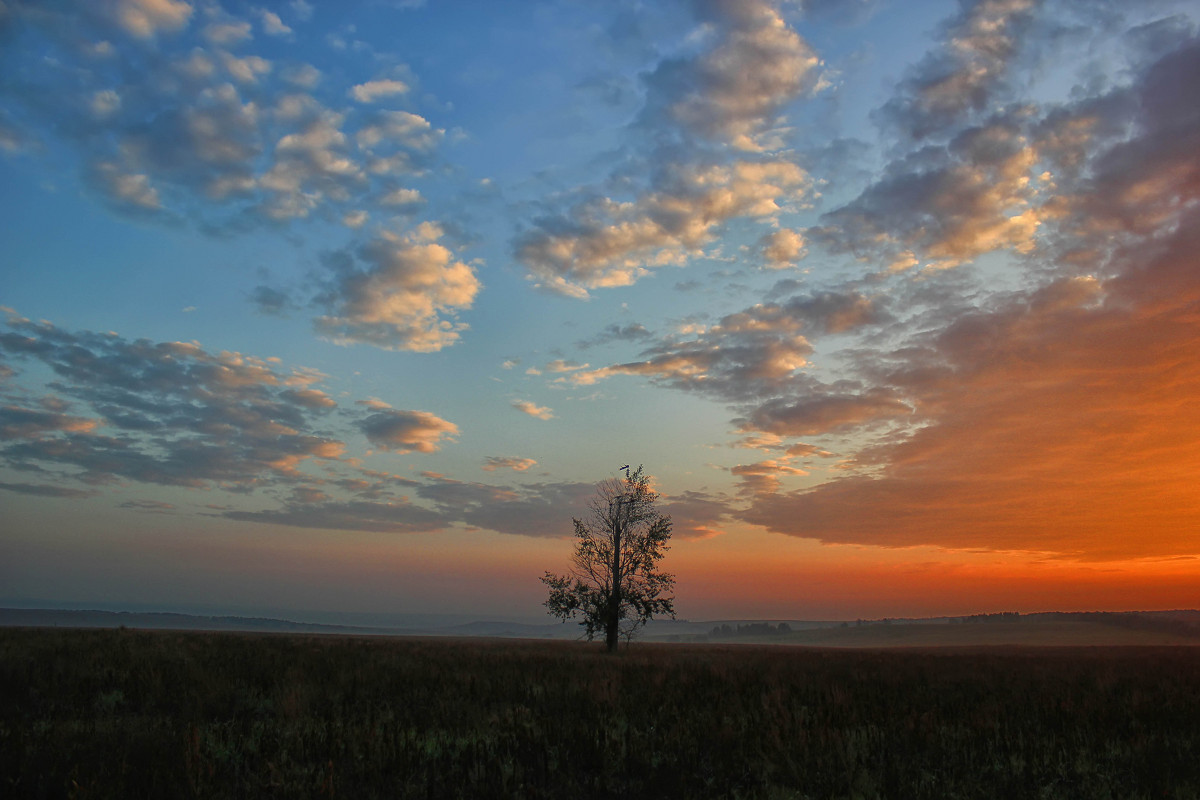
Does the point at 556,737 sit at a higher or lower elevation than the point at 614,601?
higher

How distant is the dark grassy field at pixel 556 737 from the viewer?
578 cm

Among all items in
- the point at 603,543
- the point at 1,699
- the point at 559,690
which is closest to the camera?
the point at 1,699

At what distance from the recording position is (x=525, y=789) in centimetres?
573

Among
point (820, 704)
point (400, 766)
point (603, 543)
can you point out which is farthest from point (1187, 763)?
point (603, 543)

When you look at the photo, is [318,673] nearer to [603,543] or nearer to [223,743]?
[223,743]

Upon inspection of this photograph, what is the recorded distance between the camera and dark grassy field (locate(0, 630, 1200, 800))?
5.78m

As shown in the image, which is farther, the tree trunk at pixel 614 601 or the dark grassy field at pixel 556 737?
the tree trunk at pixel 614 601

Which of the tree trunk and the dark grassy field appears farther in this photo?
the tree trunk

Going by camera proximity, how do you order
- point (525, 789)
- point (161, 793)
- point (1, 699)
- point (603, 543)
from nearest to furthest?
1. point (161, 793)
2. point (525, 789)
3. point (1, 699)
4. point (603, 543)

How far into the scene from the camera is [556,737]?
24.6 ft

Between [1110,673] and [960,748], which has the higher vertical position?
[960,748]

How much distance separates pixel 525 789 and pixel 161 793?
9.79ft

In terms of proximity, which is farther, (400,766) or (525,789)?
(400,766)

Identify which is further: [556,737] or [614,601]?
[614,601]
